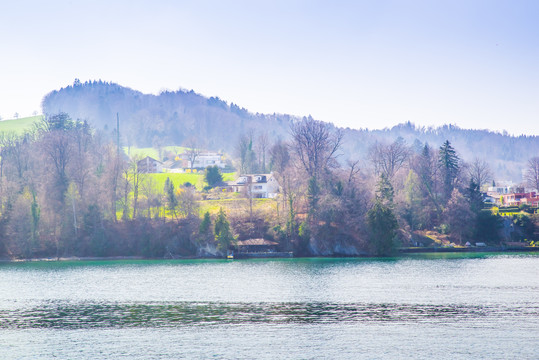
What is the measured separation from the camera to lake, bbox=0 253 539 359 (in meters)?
27.3

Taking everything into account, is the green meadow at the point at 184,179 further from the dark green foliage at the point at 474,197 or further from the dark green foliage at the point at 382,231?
the dark green foliage at the point at 474,197

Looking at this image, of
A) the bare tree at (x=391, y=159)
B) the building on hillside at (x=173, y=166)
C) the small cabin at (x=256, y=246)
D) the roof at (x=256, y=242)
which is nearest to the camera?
the small cabin at (x=256, y=246)

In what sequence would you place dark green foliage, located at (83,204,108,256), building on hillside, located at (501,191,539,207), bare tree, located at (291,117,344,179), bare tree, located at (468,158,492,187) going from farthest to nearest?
bare tree, located at (468,158,492,187) < building on hillside, located at (501,191,539,207) < bare tree, located at (291,117,344,179) < dark green foliage, located at (83,204,108,256)

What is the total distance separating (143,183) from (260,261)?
1332 inches

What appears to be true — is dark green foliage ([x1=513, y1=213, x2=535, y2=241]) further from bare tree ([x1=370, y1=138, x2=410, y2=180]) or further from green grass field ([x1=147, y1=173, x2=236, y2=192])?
green grass field ([x1=147, y1=173, x2=236, y2=192])

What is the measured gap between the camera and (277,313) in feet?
118

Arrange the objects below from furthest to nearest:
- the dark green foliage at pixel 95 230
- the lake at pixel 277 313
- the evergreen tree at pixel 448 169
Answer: the evergreen tree at pixel 448 169 → the dark green foliage at pixel 95 230 → the lake at pixel 277 313

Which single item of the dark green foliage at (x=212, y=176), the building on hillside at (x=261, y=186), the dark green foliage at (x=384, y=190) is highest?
the dark green foliage at (x=212, y=176)

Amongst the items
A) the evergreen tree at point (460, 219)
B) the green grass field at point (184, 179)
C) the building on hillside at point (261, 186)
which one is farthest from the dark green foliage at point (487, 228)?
the green grass field at point (184, 179)

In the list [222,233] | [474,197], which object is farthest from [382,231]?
[474,197]

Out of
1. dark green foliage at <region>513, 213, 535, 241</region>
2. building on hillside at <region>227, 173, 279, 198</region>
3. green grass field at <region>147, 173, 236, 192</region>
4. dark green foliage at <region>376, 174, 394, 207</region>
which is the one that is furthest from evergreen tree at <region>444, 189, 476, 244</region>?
green grass field at <region>147, 173, 236, 192</region>

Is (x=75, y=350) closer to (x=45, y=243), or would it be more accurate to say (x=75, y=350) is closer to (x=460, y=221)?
(x=45, y=243)

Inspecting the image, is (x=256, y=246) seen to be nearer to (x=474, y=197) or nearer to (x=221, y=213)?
(x=221, y=213)

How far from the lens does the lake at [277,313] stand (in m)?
27.3
